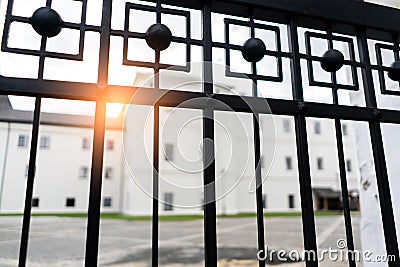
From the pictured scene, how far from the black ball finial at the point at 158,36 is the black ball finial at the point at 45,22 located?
150 millimetres

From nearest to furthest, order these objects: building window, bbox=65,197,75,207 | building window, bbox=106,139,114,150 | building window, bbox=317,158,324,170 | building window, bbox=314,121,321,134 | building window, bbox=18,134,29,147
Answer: building window, bbox=18,134,29,147, building window, bbox=65,197,75,207, building window, bbox=106,139,114,150, building window, bbox=314,121,321,134, building window, bbox=317,158,324,170

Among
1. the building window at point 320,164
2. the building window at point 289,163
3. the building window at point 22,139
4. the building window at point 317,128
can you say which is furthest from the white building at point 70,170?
the building window at point 320,164

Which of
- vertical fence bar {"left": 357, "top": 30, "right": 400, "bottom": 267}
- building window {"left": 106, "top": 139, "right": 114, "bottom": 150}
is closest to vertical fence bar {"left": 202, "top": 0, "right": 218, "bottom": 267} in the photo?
vertical fence bar {"left": 357, "top": 30, "right": 400, "bottom": 267}

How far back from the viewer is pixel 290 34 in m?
0.63

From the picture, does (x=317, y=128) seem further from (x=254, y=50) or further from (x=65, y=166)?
(x=254, y=50)

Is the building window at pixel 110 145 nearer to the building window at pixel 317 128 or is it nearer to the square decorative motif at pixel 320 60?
the building window at pixel 317 128

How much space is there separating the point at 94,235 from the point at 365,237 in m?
1.37

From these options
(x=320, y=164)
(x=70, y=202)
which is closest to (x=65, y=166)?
(x=70, y=202)

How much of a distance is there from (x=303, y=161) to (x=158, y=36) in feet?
1.20

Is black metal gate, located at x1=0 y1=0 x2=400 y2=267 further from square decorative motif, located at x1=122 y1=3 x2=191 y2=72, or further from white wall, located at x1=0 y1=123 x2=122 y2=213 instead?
white wall, located at x1=0 y1=123 x2=122 y2=213

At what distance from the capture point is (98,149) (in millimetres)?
479

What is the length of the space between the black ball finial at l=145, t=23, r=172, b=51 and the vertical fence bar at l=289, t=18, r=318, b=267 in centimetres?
27

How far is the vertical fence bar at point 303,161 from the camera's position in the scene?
0.54 meters

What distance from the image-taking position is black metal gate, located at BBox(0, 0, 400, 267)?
47 centimetres
